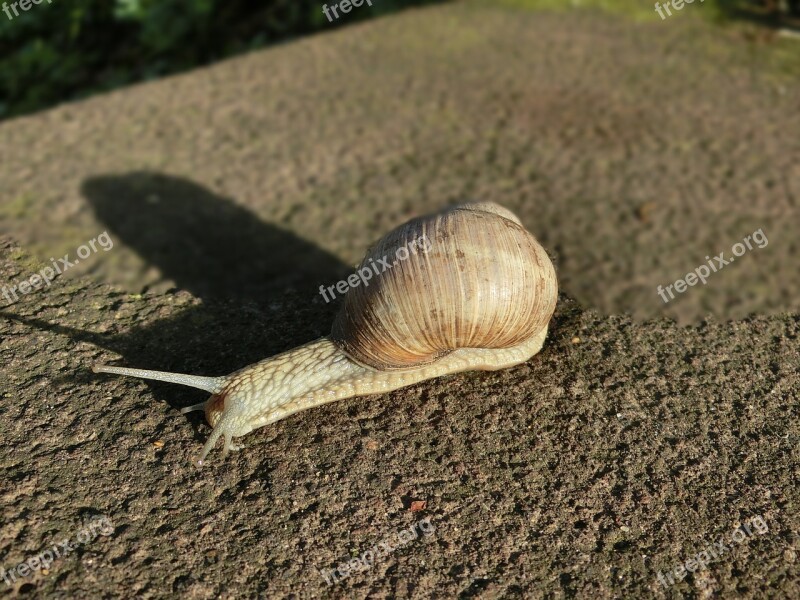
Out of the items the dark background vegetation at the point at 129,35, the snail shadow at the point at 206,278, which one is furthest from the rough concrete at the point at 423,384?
the dark background vegetation at the point at 129,35

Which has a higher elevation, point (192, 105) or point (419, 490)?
point (192, 105)

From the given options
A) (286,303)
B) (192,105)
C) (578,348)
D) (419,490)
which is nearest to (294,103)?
(192,105)

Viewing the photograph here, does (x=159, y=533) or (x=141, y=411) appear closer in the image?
(x=159, y=533)

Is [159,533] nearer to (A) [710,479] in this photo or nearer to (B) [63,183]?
(A) [710,479]
